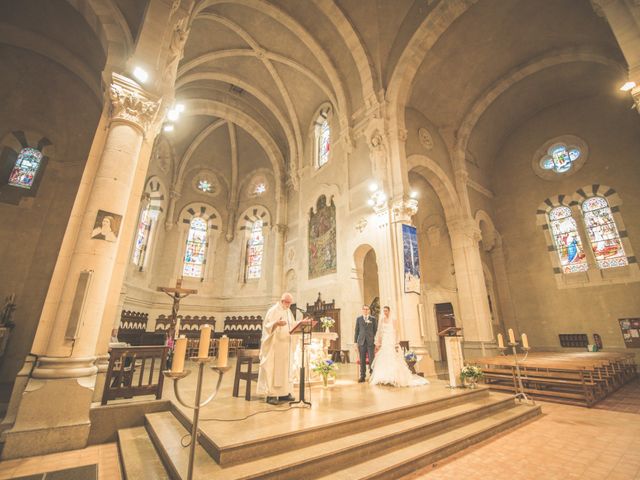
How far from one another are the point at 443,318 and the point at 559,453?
28.9ft

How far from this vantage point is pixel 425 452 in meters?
3.29

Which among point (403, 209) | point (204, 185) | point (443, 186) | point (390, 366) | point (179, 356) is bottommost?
point (390, 366)

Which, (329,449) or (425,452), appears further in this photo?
(425,452)

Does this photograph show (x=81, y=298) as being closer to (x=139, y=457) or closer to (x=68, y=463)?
(x=68, y=463)

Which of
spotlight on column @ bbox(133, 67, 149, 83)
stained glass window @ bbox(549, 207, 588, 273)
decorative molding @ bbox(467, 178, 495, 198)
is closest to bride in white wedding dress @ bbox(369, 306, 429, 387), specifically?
spotlight on column @ bbox(133, 67, 149, 83)

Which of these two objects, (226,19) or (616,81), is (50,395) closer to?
(226,19)

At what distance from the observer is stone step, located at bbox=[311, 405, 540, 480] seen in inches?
111

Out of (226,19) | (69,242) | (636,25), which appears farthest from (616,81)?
(69,242)

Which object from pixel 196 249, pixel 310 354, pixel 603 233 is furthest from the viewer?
pixel 196 249

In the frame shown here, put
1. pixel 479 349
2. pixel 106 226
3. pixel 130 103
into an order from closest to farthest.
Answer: pixel 106 226, pixel 130 103, pixel 479 349

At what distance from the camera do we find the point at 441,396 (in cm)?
479

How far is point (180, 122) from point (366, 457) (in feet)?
55.1

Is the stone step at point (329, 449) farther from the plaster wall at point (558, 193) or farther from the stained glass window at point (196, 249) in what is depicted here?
the stained glass window at point (196, 249)

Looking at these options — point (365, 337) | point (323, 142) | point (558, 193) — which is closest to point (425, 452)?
point (365, 337)
